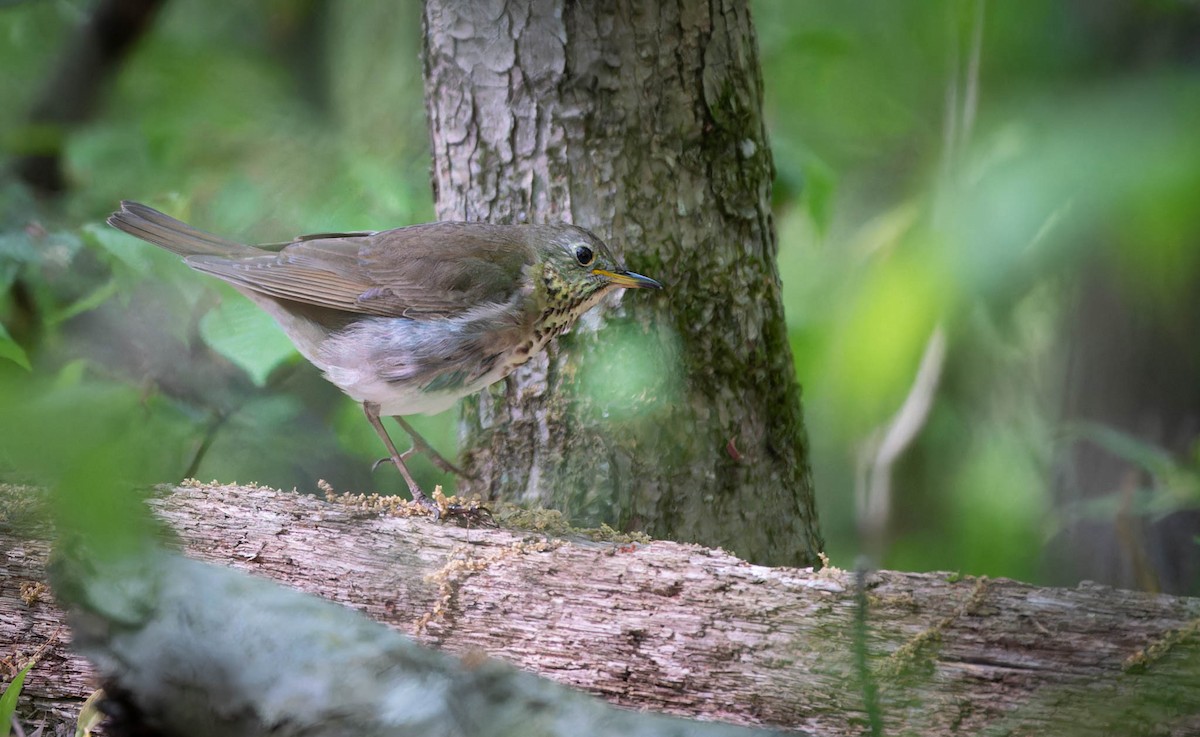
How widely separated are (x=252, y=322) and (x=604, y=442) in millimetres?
1415

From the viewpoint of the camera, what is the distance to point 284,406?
4.46 meters

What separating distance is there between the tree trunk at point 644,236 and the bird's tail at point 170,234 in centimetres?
85

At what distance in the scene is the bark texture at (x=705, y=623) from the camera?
2193mm

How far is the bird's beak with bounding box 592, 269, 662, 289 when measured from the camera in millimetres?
3227

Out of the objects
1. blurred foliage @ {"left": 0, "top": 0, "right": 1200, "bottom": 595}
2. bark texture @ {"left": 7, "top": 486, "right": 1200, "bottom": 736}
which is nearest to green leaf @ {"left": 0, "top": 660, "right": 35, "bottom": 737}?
bark texture @ {"left": 7, "top": 486, "right": 1200, "bottom": 736}

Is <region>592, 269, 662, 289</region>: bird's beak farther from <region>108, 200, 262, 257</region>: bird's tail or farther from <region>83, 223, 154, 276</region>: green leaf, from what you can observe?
<region>83, 223, 154, 276</region>: green leaf

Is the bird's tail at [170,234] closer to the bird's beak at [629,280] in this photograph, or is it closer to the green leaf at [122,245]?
the green leaf at [122,245]

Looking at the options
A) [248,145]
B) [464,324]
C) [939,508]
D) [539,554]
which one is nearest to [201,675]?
[539,554]

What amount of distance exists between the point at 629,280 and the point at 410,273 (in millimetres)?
763

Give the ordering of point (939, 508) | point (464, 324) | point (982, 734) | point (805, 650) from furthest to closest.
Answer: point (939, 508), point (464, 324), point (805, 650), point (982, 734)

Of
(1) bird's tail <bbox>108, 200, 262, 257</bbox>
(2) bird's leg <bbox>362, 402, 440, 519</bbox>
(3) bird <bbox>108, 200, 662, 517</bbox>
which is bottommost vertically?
(2) bird's leg <bbox>362, 402, 440, 519</bbox>

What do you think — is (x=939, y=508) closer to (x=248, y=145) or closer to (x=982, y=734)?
(x=982, y=734)

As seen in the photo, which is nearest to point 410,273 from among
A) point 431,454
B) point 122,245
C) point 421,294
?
point 421,294

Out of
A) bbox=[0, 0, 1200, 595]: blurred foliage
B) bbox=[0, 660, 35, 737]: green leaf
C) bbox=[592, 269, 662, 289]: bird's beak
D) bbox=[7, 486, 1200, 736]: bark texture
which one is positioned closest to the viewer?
bbox=[0, 0, 1200, 595]: blurred foliage
